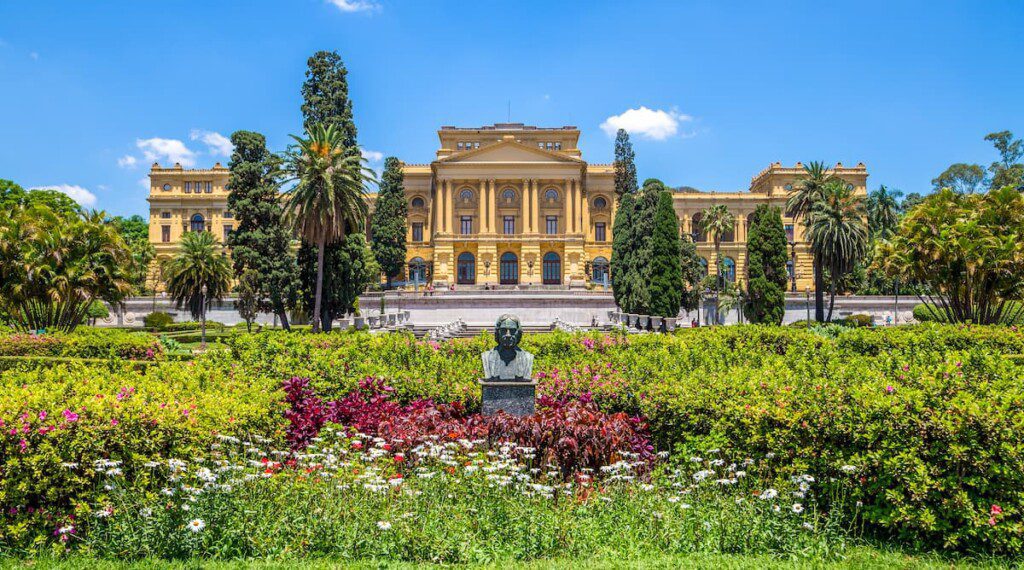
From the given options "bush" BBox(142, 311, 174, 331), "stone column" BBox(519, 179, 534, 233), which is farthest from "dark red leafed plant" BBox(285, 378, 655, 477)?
"stone column" BBox(519, 179, 534, 233)

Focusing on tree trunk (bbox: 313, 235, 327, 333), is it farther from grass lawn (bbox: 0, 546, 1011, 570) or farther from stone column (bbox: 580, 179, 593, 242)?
stone column (bbox: 580, 179, 593, 242)

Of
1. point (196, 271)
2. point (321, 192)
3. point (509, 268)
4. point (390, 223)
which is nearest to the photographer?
point (321, 192)

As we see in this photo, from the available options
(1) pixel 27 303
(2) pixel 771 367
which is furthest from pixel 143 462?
(1) pixel 27 303

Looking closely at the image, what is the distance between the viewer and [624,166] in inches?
2803

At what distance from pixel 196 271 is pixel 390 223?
2451 cm

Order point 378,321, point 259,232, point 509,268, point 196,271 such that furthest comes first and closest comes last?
1. point 509,268
2. point 378,321
3. point 259,232
4. point 196,271

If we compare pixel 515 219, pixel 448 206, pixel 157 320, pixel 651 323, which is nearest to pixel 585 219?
pixel 515 219

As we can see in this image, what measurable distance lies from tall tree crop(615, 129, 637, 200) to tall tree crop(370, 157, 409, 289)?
995 inches

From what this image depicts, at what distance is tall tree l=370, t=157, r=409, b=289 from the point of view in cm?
5644

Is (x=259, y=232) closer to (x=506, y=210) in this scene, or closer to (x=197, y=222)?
(x=506, y=210)

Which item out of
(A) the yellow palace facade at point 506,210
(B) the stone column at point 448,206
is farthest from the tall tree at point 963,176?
(B) the stone column at point 448,206

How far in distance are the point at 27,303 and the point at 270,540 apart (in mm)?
26709

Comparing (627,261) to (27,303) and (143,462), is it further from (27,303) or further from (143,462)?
(143,462)

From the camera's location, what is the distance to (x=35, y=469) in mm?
5820
